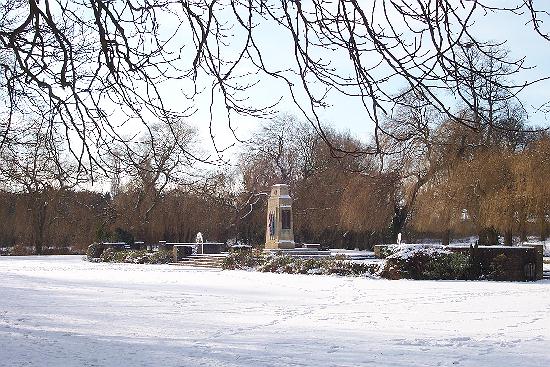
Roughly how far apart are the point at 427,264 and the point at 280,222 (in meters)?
11.4

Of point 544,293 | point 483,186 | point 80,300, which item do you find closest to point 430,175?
point 483,186

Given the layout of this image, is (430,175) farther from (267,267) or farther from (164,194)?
(164,194)

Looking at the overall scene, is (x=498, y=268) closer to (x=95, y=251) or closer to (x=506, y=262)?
(x=506, y=262)

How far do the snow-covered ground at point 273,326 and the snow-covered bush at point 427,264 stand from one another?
3.91m

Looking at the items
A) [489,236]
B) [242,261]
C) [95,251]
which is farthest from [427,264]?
[95,251]

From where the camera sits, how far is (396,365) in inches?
277

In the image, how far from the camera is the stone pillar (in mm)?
31125

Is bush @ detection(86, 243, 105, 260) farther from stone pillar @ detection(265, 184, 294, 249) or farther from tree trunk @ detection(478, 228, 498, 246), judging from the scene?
tree trunk @ detection(478, 228, 498, 246)

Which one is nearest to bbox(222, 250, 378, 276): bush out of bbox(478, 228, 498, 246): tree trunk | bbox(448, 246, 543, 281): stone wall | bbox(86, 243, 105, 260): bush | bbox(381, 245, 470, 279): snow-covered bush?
bbox(381, 245, 470, 279): snow-covered bush

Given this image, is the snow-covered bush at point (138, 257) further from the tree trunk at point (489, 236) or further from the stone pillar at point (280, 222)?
the tree trunk at point (489, 236)

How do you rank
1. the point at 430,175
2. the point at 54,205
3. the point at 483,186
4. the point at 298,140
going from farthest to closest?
the point at 298,140, the point at 430,175, the point at 483,186, the point at 54,205

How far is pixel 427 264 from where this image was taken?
67.9 ft

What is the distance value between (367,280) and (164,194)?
78.1 feet

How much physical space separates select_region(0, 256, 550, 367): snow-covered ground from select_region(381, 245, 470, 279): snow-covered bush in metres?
3.91
